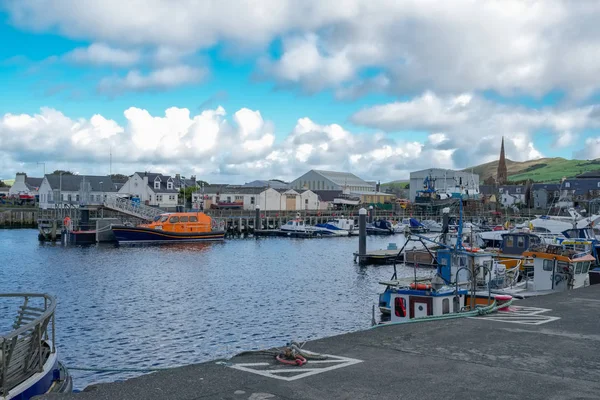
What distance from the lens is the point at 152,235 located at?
63.9 m

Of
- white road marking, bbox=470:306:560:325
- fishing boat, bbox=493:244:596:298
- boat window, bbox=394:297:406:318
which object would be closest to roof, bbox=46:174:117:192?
fishing boat, bbox=493:244:596:298

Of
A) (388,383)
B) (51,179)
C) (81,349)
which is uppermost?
(51,179)

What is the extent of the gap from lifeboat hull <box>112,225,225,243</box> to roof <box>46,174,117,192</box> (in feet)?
120

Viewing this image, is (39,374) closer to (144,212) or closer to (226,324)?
(226,324)

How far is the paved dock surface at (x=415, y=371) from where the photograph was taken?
971cm

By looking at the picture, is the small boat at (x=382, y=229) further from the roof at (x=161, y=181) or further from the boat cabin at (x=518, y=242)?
the boat cabin at (x=518, y=242)

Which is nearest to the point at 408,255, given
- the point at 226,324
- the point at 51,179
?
the point at 226,324

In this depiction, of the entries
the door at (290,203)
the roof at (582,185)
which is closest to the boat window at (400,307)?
the door at (290,203)

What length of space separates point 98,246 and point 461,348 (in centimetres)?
5436

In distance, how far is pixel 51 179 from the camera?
98.6m

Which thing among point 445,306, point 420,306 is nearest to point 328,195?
point 420,306

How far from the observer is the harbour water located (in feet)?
70.4

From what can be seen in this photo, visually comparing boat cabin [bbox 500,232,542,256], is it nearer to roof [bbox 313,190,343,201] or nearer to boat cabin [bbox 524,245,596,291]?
boat cabin [bbox 524,245,596,291]

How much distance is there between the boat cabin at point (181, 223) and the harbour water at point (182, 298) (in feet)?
28.8
